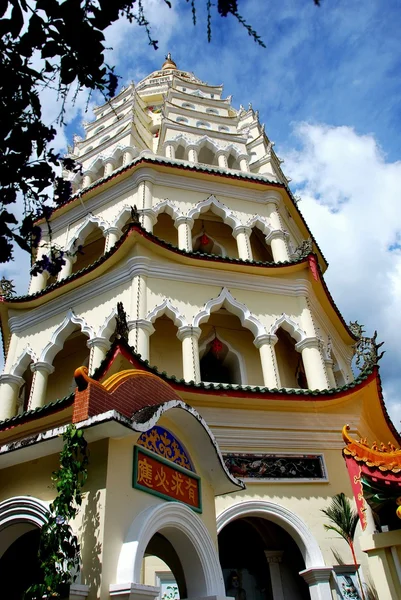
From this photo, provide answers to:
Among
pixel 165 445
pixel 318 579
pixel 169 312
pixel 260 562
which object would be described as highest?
pixel 169 312

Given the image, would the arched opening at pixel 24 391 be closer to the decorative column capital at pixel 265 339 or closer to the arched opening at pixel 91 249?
the arched opening at pixel 91 249

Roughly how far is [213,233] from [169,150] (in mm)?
3091

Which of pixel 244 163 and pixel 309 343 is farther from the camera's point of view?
pixel 244 163

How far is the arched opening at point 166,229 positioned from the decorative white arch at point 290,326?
4.41 m

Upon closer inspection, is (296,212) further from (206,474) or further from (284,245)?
(206,474)

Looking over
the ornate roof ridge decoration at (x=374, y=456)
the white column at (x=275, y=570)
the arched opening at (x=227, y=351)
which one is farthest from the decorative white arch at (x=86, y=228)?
the ornate roof ridge decoration at (x=374, y=456)

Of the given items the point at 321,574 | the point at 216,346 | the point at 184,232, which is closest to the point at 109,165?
the point at 184,232

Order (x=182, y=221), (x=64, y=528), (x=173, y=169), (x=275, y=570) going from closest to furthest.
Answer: (x=64, y=528) → (x=275, y=570) → (x=182, y=221) → (x=173, y=169)

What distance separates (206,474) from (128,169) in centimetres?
1025

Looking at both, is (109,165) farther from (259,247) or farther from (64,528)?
(64,528)

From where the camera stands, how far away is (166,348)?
12438mm

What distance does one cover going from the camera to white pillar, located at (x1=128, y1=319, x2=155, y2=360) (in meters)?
10.7

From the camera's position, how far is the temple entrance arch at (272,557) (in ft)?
29.5

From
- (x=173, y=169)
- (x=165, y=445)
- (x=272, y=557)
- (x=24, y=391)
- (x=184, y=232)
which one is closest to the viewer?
(x=165, y=445)
